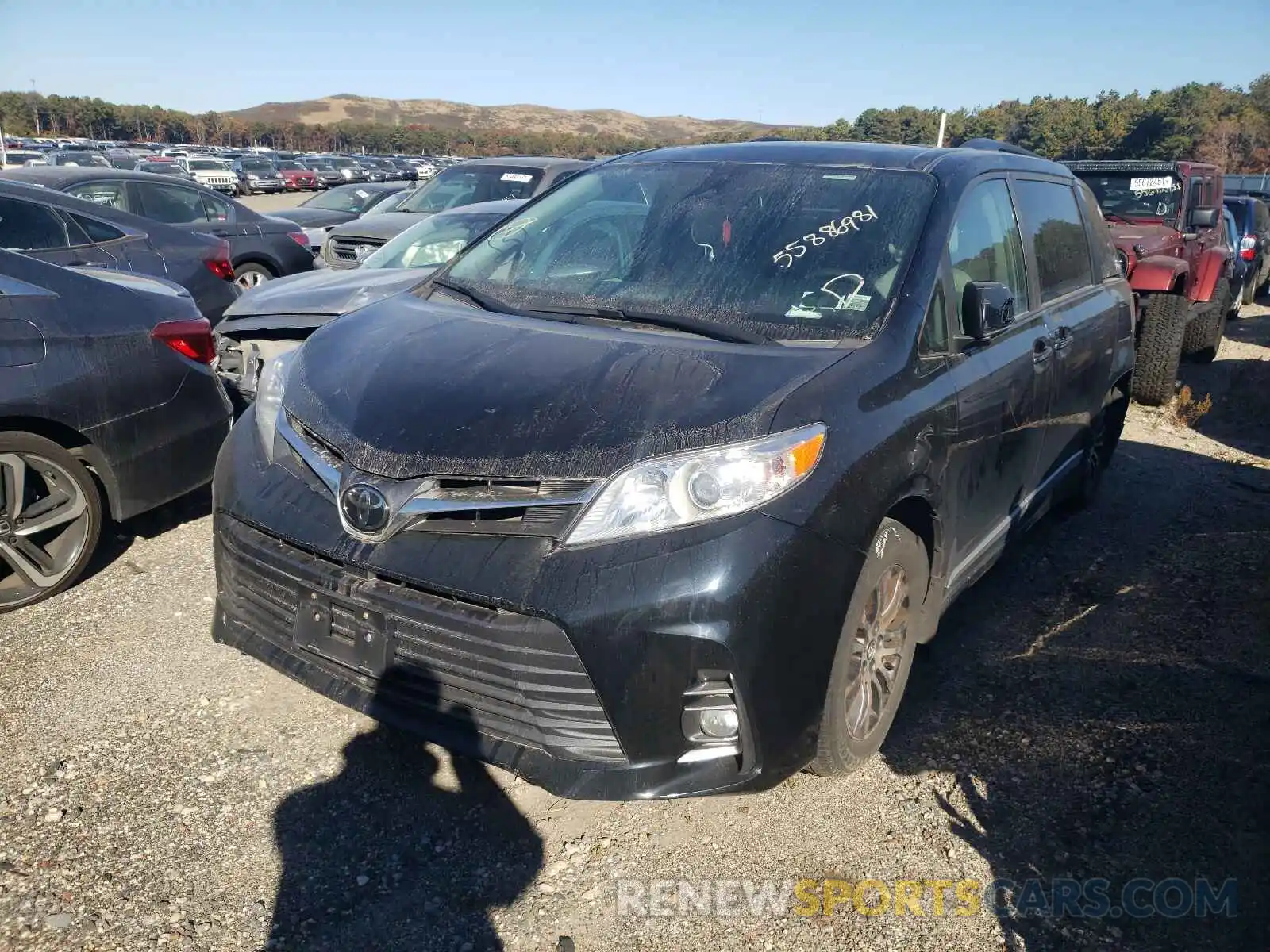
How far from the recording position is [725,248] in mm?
3260

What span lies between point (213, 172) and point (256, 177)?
4174 millimetres

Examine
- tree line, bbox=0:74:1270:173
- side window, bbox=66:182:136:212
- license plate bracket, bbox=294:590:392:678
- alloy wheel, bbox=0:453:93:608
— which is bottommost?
alloy wheel, bbox=0:453:93:608

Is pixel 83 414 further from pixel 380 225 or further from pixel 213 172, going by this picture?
pixel 213 172

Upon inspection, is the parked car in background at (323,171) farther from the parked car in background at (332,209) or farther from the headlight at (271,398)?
the headlight at (271,398)

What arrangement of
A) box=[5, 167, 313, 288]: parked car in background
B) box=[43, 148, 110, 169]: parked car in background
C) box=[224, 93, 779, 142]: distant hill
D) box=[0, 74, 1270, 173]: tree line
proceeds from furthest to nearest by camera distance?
1. box=[224, 93, 779, 142]: distant hill
2. box=[0, 74, 1270, 173]: tree line
3. box=[43, 148, 110, 169]: parked car in background
4. box=[5, 167, 313, 288]: parked car in background

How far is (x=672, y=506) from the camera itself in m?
2.29

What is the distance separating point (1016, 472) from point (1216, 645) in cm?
110

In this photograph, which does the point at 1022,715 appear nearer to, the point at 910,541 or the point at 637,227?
the point at 910,541

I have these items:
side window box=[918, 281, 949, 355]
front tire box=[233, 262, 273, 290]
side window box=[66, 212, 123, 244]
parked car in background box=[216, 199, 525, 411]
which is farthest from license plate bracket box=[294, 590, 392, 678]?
front tire box=[233, 262, 273, 290]

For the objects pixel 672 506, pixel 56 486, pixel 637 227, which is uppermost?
pixel 637 227

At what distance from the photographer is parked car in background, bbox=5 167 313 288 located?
9539mm

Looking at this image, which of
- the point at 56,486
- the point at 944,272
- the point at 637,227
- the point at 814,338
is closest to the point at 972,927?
the point at 814,338

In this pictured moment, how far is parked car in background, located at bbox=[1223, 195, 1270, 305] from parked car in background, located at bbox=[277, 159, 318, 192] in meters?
38.9

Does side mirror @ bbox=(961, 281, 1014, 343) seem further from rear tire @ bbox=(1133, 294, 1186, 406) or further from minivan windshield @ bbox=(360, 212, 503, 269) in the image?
rear tire @ bbox=(1133, 294, 1186, 406)
